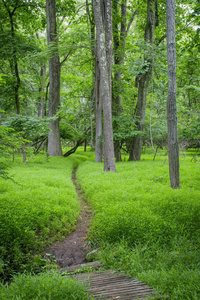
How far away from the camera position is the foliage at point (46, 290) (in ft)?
9.27

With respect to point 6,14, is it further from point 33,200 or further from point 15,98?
point 33,200

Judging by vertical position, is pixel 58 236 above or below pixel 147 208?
below

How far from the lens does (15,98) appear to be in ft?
52.6

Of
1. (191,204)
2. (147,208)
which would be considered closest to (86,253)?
(147,208)

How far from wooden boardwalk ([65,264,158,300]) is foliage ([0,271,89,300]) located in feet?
0.65

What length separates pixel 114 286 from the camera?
3111 mm

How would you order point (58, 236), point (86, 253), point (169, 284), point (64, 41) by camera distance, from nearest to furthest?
point (169, 284) < point (86, 253) < point (58, 236) < point (64, 41)

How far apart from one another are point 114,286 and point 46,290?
0.98 meters

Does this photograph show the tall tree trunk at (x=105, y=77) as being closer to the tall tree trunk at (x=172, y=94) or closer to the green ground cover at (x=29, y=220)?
the green ground cover at (x=29, y=220)

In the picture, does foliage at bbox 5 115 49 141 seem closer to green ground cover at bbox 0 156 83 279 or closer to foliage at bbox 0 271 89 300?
green ground cover at bbox 0 156 83 279

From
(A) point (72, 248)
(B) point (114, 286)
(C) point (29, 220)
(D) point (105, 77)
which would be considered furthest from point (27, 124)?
(B) point (114, 286)

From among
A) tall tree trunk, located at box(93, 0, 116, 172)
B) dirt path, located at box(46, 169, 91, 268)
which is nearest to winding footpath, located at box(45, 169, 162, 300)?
dirt path, located at box(46, 169, 91, 268)

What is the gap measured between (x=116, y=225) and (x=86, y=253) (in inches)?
35.7

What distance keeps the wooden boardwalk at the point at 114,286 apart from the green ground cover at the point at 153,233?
0.65 feet
